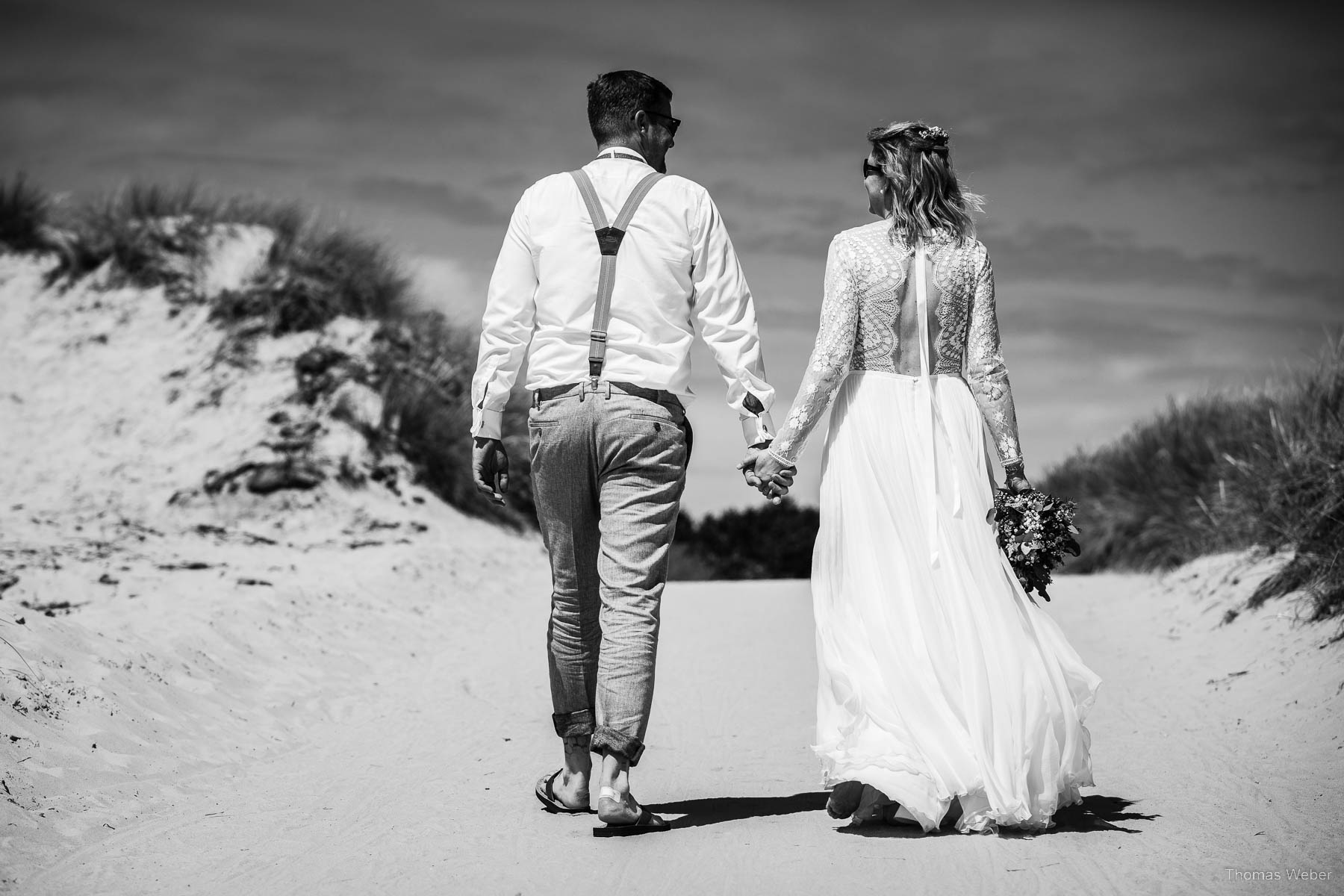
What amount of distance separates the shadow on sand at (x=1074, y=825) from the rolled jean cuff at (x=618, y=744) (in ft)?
2.48

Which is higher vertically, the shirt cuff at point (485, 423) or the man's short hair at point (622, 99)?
the man's short hair at point (622, 99)

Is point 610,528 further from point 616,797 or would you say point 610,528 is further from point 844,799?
point 844,799

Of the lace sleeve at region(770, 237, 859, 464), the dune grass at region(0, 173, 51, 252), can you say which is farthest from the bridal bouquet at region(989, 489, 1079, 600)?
the dune grass at region(0, 173, 51, 252)

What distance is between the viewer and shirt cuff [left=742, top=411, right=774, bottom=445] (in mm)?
4379

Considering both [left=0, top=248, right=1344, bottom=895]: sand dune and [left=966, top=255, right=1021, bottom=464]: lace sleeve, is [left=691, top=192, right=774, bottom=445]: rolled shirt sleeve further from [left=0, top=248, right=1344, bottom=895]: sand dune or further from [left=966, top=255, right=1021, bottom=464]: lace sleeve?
[left=0, top=248, right=1344, bottom=895]: sand dune

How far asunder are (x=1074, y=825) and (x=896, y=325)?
6.08 feet

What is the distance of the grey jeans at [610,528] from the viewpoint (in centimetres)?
417

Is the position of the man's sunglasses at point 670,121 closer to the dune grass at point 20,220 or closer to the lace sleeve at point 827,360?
the lace sleeve at point 827,360

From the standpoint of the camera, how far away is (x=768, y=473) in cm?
444

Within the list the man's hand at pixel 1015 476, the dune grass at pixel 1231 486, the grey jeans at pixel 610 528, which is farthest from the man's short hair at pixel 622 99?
the dune grass at pixel 1231 486

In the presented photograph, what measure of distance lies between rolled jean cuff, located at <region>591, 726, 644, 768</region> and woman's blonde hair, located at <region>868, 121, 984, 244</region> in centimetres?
203

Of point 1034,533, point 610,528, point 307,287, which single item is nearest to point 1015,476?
point 1034,533

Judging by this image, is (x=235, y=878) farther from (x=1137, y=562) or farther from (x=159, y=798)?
(x=1137, y=562)

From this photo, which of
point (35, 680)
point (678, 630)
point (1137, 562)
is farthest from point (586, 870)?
point (1137, 562)
